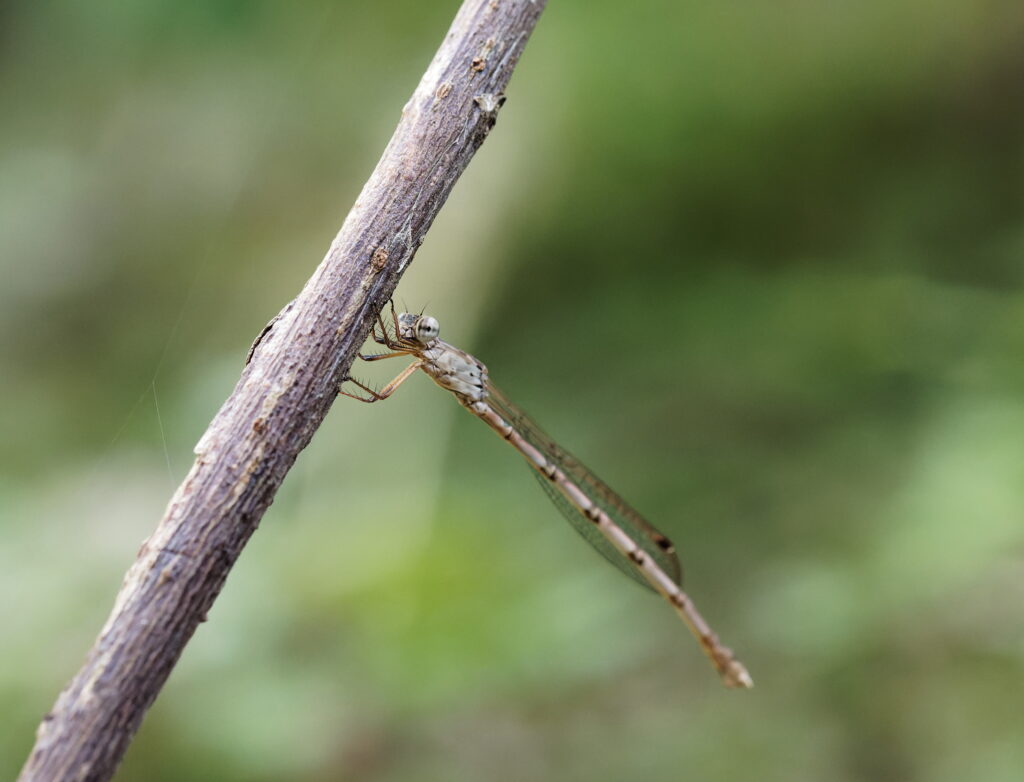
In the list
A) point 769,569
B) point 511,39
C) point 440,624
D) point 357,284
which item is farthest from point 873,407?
point 357,284

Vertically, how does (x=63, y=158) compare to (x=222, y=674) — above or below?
above

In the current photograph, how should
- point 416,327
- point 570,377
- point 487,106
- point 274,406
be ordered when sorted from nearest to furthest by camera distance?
1. point 274,406
2. point 487,106
3. point 416,327
4. point 570,377

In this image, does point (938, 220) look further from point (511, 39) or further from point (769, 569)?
point (511, 39)

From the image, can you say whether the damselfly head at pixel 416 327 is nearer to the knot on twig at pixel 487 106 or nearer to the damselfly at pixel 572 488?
the damselfly at pixel 572 488

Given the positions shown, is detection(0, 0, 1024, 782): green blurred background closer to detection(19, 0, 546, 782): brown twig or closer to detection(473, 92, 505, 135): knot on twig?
detection(19, 0, 546, 782): brown twig

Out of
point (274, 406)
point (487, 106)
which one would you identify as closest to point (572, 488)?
point (487, 106)

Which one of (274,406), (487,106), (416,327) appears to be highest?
(416,327)

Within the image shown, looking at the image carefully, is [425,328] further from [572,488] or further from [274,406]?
[274,406]
